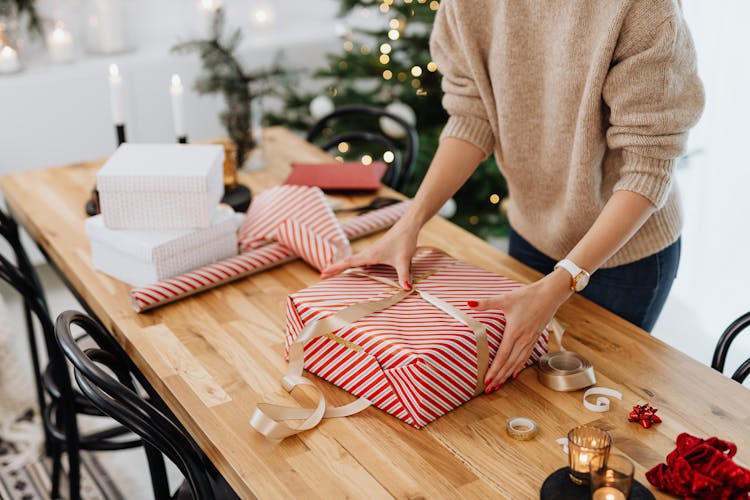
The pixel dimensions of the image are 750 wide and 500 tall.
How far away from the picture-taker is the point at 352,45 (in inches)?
138

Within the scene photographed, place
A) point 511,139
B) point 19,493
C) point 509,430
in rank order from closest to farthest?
point 509,430, point 511,139, point 19,493

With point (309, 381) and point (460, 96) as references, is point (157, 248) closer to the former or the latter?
point (309, 381)

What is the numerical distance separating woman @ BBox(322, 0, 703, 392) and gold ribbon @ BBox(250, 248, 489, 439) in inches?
1.6

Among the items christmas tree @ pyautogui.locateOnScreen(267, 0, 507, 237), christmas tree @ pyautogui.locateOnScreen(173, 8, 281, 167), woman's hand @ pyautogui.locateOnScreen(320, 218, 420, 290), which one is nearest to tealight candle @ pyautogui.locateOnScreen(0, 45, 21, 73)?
christmas tree @ pyautogui.locateOnScreen(267, 0, 507, 237)

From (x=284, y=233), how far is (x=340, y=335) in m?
0.51

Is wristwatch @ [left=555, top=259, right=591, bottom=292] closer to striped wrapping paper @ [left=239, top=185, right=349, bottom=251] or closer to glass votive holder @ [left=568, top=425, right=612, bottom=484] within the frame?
glass votive holder @ [left=568, top=425, right=612, bottom=484]

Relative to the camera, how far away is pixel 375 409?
51.8 inches

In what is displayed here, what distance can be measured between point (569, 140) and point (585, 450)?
680 mm

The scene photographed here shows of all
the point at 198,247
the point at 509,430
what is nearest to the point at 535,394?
the point at 509,430

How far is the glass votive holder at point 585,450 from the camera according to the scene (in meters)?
1.07

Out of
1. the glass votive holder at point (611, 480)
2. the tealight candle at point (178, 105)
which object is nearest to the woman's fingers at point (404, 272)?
the glass votive holder at point (611, 480)

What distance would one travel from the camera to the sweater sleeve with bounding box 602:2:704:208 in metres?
1.38

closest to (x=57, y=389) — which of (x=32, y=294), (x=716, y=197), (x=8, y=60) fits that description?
(x=32, y=294)

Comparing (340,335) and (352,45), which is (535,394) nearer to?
(340,335)
